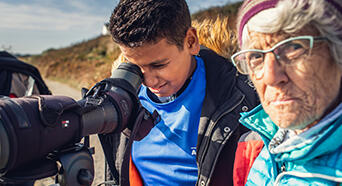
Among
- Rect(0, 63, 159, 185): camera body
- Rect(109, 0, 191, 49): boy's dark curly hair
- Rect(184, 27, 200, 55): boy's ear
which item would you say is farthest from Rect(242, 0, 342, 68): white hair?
Rect(184, 27, 200, 55): boy's ear

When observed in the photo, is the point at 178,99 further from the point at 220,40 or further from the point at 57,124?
the point at 57,124

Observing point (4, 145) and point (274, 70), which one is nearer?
point (4, 145)

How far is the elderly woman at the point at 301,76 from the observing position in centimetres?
108

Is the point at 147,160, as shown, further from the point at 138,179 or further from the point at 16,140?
the point at 16,140

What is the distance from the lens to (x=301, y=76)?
3.71ft

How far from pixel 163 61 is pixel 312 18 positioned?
3.55 feet

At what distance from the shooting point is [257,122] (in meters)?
1.48

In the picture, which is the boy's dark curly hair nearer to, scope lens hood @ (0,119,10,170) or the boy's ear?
the boy's ear

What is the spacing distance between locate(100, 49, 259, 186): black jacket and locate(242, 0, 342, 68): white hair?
3.31 ft

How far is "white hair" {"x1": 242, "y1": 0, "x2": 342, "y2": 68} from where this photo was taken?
106 cm

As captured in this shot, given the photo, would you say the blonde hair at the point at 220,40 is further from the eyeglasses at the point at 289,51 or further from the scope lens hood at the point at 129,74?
the eyeglasses at the point at 289,51

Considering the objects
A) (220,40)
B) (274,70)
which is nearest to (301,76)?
(274,70)

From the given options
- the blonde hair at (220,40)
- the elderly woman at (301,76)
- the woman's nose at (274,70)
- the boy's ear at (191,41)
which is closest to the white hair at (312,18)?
the elderly woman at (301,76)

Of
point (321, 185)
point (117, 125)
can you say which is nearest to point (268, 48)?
point (321, 185)
